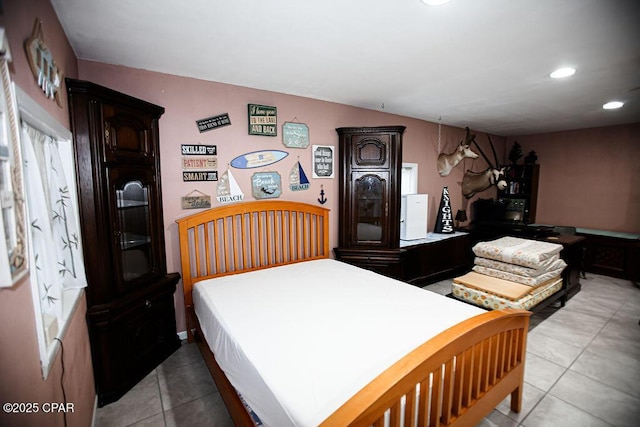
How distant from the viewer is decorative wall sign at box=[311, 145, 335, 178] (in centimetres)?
326

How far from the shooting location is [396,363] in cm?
109

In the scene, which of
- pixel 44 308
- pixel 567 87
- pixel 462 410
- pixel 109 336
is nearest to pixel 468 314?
pixel 462 410

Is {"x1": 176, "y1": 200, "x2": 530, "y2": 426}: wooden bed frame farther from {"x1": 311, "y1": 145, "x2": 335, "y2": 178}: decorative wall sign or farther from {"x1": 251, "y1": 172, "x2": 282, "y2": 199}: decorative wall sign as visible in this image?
{"x1": 311, "y1": 145, "x2": 335, "y2": 178}: decorative wall sign

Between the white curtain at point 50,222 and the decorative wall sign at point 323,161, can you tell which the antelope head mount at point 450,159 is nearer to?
the decorative wall sign at point 323,161

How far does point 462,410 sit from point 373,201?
231 centimetres

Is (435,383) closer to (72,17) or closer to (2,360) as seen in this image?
(2,360)

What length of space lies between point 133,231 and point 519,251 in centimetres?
345

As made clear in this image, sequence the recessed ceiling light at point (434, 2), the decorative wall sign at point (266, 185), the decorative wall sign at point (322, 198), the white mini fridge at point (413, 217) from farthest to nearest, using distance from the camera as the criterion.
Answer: the white mini fridge at point (413, 217) → the decorative wall sign at point (322, 198) → the decorative wall sign at point (266, 185) → the recessed ceiling light at point (434, 2)

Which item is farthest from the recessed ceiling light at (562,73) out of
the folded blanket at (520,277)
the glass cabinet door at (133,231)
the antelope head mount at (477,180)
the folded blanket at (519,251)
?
the glass cabinet door at (133,231)

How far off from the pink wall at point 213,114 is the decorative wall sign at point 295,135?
6 cm

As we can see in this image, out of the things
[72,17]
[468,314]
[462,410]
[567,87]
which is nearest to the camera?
[462,410]

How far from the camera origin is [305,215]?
3.20 m

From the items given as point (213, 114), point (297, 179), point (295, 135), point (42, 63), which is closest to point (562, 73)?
point (295, 135)

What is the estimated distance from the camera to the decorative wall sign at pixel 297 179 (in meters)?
3.13
